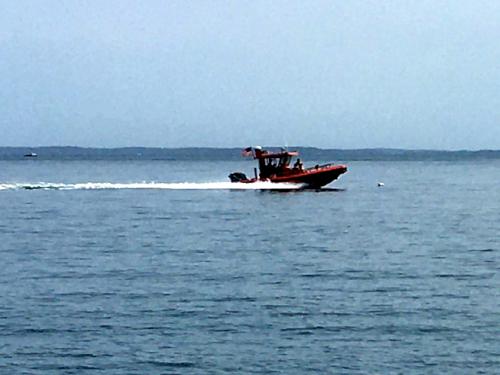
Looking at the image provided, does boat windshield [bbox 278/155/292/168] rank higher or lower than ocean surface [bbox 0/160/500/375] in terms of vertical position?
higher

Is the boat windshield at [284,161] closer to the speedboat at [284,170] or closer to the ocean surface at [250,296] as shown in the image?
the speedboat at [284,170]

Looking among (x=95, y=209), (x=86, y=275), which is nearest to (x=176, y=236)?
(x=86, y=275)

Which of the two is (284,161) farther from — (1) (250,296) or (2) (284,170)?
(1) (250,296)

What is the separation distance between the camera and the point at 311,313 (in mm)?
30734

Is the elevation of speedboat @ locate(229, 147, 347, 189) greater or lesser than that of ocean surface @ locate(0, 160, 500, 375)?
greater

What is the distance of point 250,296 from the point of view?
33.4m

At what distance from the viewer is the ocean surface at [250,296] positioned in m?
25.6

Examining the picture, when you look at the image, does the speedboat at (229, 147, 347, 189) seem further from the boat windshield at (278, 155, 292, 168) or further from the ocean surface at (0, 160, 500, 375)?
the ocean surface at (0, 160, 500, 375)

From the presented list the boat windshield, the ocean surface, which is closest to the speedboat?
the boat windshield

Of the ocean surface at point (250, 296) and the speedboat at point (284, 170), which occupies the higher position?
the speedboat at point (284, 170)

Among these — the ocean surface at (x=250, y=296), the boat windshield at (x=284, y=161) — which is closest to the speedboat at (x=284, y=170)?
the boat windshield at (x=284, y=161)

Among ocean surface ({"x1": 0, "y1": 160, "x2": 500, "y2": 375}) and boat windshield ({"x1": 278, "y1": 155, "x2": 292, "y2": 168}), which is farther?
boat windshield ({"x1": 278, "y1": 155, "x2": 292, "y2": 168})

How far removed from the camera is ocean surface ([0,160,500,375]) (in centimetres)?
2561

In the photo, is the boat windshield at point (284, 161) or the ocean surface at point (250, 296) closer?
the ocean surface at point (250, 296)
